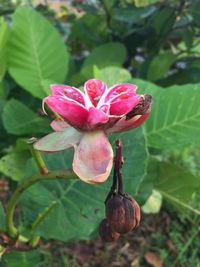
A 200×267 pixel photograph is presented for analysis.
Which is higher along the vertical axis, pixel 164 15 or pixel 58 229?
pixel 164 15

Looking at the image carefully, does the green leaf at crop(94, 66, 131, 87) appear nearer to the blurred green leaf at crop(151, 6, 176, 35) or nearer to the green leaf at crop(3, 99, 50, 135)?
the green leaf at crop(3, 99, 50, 135)

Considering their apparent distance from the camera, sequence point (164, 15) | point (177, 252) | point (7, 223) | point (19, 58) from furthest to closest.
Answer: point (177, 252) → point (164, 15) → point (19, 58) → point (7, 223)

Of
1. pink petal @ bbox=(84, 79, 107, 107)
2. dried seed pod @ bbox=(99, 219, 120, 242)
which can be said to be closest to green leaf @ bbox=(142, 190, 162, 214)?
dried seed pod @ bbox=(99, 219, 120, 242)

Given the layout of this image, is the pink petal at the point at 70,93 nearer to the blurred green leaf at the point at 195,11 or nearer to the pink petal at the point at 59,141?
the pink petal at the point at 59,141

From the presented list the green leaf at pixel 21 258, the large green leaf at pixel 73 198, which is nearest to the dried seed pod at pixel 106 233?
the large green leaf at pixel 73 198

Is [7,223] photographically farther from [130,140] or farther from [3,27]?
[3,27]

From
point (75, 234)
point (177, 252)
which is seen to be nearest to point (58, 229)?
point (75, 234)

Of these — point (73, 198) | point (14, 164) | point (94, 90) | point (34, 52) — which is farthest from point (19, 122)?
point (94, 90)
